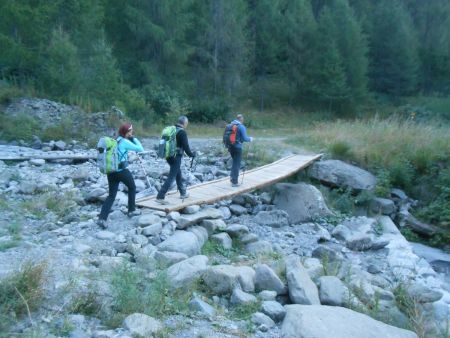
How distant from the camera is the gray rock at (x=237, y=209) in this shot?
11.8 meters

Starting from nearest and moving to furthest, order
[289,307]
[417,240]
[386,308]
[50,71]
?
[289,307]
[386,308]
[417,240]
[50,71]

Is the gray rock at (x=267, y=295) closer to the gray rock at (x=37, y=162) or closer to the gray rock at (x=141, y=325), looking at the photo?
the gray rock at (x=141, y=325)

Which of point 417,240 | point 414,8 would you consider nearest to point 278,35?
point 414,8

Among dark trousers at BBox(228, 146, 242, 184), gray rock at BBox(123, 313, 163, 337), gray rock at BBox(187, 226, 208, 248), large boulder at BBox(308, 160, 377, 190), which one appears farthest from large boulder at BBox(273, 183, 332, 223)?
gray rock at BBox(123, 313, 163, 337)

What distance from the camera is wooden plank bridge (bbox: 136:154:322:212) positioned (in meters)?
9.27

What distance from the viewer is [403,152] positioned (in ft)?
48.7

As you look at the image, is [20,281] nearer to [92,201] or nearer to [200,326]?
[200,326]

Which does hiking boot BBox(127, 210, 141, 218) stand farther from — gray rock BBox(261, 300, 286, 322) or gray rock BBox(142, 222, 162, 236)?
gray rock BBox(261, 300, 286, 322)

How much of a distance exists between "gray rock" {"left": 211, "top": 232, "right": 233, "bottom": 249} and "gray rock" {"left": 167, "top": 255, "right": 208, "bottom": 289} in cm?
203

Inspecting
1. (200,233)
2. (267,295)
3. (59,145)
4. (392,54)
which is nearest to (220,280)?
(267,295)

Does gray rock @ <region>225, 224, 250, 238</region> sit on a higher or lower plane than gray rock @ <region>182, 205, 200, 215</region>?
lower

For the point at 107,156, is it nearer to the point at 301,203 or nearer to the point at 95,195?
the point at 95,195

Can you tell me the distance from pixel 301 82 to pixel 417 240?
26.9 metres

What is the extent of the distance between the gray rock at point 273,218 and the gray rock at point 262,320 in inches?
222
